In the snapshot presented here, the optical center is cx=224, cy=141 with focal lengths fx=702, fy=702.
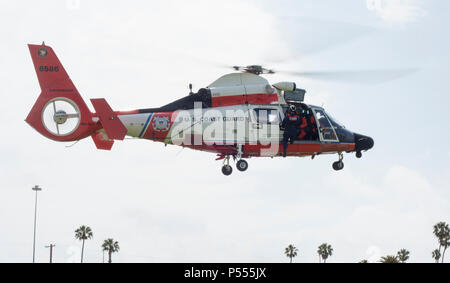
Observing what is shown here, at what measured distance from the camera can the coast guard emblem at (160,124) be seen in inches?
1324

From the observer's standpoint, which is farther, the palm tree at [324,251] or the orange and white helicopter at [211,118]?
the palm tree at [324,251]

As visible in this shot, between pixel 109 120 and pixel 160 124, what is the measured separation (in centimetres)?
256

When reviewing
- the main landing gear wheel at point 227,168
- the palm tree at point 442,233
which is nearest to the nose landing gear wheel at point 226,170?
the main landing gear wheel at point 227,168

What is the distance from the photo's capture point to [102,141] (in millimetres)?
34594

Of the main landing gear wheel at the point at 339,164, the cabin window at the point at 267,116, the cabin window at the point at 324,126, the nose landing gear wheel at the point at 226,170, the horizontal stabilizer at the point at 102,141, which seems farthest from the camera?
the main landing gear wheel at the point at 339,164

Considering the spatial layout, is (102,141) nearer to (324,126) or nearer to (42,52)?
(42,52)

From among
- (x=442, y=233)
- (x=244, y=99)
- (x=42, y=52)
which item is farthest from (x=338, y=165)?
(x=442, y=233)

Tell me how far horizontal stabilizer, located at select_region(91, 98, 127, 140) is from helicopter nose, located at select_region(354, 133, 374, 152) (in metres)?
13.4

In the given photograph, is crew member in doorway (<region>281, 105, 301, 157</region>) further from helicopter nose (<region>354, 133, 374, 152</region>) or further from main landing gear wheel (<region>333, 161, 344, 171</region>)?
helicopter nose (<region>354, 133, 374, 152</region>)

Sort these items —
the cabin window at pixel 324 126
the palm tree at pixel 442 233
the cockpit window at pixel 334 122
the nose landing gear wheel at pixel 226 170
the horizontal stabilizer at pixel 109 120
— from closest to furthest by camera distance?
the horizontal stabilizer at pixel 109 120, the nose landing gear wheel at pixel 226 170, the cabin window at pixel 324 126, the cockpit window at pixel 334 122, the palm tree at pixel 442 233

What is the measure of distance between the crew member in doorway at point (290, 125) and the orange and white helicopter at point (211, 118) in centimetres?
29

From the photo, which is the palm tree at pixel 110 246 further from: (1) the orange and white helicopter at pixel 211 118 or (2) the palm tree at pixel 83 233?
(1) the orange and white helicopter at pixel 211 118
